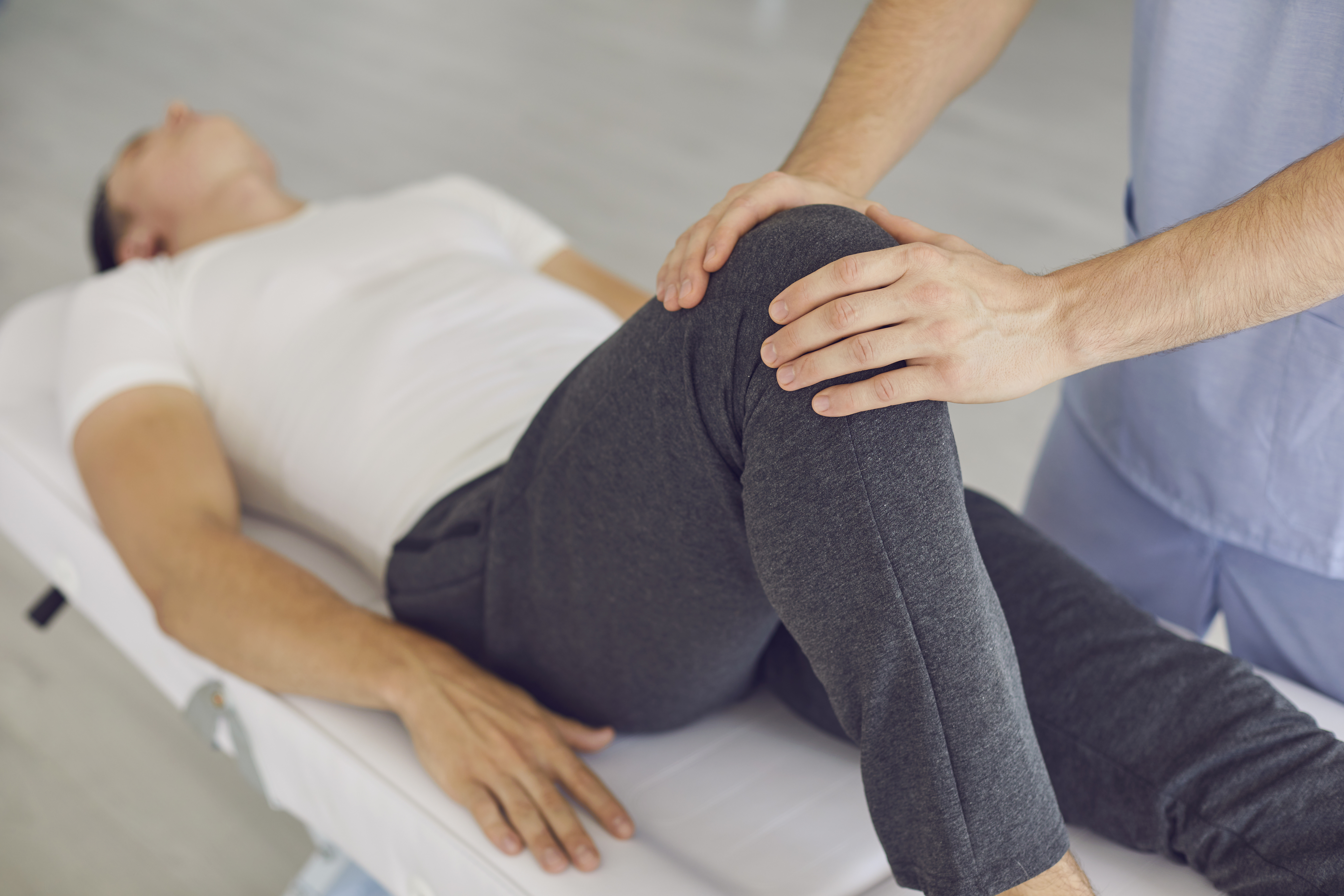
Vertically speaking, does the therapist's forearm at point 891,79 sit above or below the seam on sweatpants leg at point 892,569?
above

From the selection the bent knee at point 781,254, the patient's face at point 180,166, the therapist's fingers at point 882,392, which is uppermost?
the patient's face at point 180,166

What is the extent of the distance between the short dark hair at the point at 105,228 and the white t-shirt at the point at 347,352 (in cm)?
30

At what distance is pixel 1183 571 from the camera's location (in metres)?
1.09

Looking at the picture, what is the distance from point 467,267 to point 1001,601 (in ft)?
2.53

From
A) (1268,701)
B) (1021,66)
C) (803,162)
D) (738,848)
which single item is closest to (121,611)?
(738,848)

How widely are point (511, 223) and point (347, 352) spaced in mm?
527

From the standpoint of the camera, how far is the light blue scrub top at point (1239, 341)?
845mm

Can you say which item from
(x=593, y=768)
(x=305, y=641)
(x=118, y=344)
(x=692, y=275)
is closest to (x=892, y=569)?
→ (x=692, y=275)

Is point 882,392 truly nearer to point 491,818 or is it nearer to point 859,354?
point 859,354

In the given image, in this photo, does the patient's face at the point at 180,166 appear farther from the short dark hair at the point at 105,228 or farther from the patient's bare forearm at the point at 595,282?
the patient's bare forearm at the point at 595,282

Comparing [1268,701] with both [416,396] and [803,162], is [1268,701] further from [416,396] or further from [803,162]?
[416,396]

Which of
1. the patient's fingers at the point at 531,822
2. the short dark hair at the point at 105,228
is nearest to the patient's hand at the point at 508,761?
the patient's fingers at the point at 531,822

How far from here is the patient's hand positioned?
0.87 metres

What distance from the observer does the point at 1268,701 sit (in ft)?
2.77
